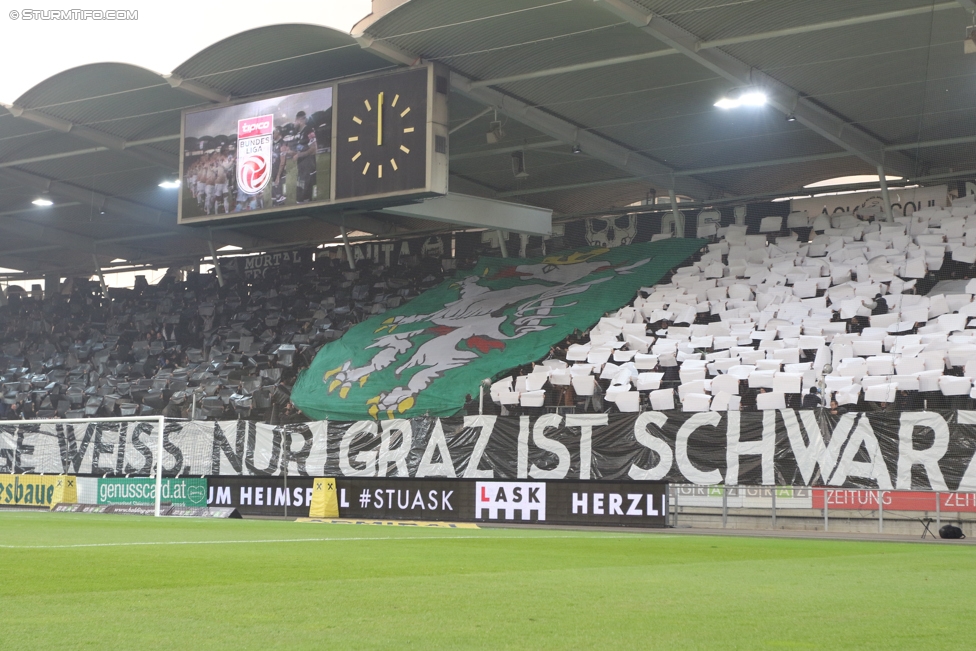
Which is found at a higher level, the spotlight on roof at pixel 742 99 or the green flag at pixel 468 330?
the spotlight on roof at pixel 742 99

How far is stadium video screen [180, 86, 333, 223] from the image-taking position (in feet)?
75.2

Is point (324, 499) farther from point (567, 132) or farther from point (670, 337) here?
point (567, 132)

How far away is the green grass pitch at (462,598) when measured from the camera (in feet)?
16.0

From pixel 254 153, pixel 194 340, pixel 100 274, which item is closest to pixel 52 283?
pixel 100 274

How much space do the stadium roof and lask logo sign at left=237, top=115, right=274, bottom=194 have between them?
1.21m

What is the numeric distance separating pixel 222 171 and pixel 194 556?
15.6 meters

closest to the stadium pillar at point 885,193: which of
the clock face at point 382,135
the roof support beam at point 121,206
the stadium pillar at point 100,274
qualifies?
the clock face at point 382,135

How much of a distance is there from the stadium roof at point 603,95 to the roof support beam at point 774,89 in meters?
0.04

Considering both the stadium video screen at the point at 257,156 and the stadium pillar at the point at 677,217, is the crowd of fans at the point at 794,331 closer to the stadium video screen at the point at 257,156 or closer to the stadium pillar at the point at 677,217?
the stadium pillar at the point at 677,217

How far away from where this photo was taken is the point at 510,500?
2223 centimetres

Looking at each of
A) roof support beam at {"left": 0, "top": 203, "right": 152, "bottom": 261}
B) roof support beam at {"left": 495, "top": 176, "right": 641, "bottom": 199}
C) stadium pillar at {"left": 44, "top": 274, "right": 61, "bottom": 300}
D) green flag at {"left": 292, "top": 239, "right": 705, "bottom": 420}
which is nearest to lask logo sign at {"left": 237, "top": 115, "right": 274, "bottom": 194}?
green flag at {"left": 292, "top": 239, "right": 705, "bottom": 420}

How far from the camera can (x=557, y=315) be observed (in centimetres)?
2831

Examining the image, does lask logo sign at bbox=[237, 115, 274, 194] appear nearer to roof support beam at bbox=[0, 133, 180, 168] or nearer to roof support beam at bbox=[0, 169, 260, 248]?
roof support beam at bbox=[0, 133, 180, 168]

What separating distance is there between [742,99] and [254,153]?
10.6 m
